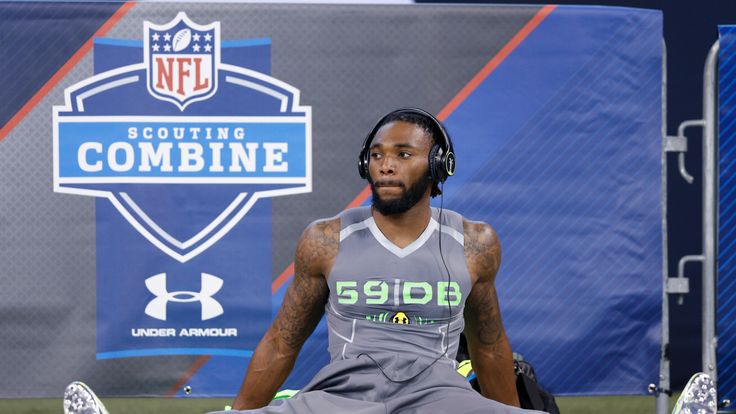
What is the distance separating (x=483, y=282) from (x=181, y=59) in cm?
222

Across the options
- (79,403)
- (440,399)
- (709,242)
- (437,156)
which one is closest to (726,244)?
(709,242)

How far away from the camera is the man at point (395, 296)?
257 centimetres

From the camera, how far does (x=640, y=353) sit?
4.61 meters

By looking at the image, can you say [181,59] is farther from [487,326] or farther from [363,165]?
[487,326]

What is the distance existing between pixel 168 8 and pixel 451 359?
2.50 meters

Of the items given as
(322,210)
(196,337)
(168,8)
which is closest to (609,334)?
(322,210)

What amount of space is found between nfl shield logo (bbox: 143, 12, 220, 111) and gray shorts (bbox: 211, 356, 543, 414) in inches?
87.7

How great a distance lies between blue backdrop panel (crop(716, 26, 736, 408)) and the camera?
179 inches

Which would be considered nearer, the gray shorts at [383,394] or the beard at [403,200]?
the gray shorts at [383,394]

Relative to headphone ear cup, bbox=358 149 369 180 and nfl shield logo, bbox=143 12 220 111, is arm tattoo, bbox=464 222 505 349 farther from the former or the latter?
nfl shield logo, bbox=143 12 220 111

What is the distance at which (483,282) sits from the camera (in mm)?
2852

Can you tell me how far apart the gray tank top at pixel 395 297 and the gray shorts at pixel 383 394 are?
0.18 ft

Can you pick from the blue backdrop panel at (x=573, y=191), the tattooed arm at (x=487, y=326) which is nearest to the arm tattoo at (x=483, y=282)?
the tattooed arm at (x=487, y=326)

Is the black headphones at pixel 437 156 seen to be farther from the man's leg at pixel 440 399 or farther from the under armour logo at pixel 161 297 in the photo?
the under armour logo at pixel 161 297
